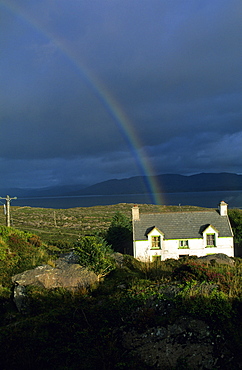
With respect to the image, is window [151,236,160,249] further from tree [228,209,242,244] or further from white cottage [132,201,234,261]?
tree [228,209,242,244]

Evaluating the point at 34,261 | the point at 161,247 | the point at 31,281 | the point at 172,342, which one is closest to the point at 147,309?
the point at 172,342

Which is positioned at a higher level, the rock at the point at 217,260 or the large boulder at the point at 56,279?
the large boulder at the point at 56,279

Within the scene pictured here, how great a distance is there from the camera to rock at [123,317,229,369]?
7094 mm

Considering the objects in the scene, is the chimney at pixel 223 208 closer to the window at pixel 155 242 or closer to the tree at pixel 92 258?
the window at pixel 155 242

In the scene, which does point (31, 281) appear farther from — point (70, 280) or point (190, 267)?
point (190, 267)

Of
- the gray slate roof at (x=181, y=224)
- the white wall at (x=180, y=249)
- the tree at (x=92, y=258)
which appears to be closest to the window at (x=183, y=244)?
the white wall at (x=180, y=249)

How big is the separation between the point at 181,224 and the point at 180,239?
2105 mm

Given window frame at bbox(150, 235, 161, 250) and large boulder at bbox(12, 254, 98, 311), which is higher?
large boulder at bbox(12, 254, 98, 311)

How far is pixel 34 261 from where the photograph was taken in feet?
56.2

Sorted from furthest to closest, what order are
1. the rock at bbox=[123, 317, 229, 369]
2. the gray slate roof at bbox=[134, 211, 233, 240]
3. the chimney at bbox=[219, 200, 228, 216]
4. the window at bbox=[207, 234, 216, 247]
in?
the chimney at bbox=[219, 200, 228, 216] → the gray slate roof at bbox=[134, 211, 233, 240] → the window at bbox=[207, 234, 216, 247] → the rock at bbox=[123, 317, 229, 369]

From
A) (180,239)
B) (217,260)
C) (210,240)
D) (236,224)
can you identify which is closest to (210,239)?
Answer: (210,240)

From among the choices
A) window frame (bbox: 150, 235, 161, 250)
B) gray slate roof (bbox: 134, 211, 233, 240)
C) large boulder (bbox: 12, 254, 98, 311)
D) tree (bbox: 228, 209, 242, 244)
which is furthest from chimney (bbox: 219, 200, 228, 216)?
large boulder (bbox: 12, 254, 98, 311)

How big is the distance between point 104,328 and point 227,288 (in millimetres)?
4820

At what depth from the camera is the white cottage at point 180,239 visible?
100 ft
